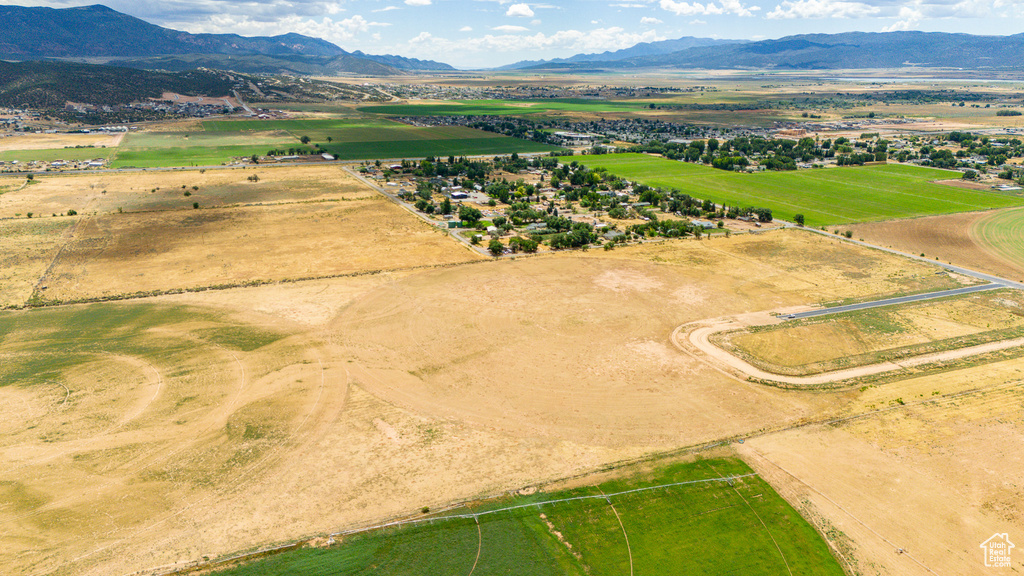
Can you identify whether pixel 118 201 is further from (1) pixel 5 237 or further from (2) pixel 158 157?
(2) pixel 158 157

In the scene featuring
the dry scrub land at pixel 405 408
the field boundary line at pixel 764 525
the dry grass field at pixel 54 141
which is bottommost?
the field boundary line at pixel 764 525

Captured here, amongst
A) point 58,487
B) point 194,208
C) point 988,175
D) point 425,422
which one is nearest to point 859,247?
point 425,422

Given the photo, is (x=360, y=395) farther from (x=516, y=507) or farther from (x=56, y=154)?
(x=56, y=154)

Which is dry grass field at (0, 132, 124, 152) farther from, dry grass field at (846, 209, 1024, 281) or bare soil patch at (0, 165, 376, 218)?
dry grass field at (846, 209, 1024, 281)

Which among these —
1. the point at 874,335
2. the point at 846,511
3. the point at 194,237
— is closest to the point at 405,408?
the point at 846,511

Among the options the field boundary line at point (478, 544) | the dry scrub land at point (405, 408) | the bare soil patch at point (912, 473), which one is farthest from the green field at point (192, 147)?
the bare soil patch at point (912, 473)

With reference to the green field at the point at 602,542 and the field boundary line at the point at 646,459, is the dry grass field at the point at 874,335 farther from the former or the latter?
the green field at the point at 602,542
